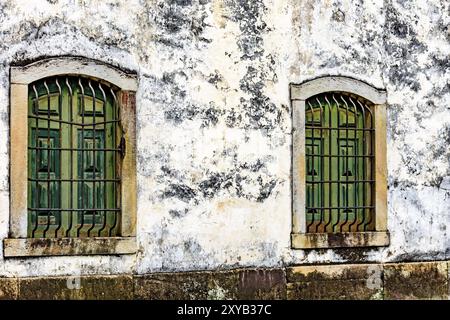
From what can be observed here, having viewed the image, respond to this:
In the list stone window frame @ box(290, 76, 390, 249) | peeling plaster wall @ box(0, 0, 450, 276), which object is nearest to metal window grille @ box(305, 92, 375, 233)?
stone window frame @ box(290, 76, 390, 249)

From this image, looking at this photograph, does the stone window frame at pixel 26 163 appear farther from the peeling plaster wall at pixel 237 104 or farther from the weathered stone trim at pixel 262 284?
the weathered stone trim at pixel 262 284

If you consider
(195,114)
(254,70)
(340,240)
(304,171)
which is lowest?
(340,240)

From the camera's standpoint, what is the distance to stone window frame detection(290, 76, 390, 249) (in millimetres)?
9891

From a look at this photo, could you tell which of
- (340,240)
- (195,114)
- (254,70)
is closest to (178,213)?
(195,114)

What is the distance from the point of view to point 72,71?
869 cm

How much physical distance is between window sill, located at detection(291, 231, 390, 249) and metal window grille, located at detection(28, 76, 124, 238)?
198cm

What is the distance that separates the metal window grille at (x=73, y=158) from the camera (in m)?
8.66

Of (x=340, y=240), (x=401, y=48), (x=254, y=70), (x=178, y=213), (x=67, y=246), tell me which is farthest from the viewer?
(x=401, y=48)

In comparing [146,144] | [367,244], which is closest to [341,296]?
[367,244]

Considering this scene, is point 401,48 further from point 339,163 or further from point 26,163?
point 26,163

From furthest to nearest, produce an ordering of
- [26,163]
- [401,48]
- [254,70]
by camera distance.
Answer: [401,48] < [254,70] < [26,163]

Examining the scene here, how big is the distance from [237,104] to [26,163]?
2.24 m

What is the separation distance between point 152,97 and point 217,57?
828mm

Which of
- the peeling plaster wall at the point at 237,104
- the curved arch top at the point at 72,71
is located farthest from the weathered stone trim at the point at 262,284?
the curved arch top at the point at 72,71
